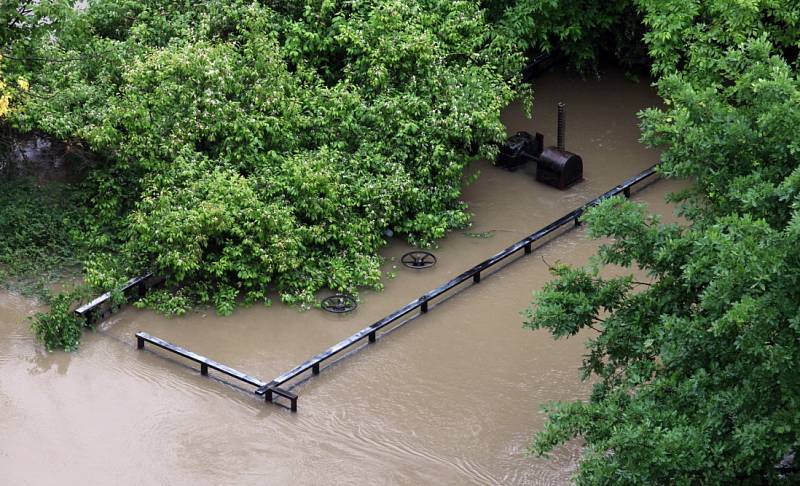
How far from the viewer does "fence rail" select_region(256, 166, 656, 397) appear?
1484cm

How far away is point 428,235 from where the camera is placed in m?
17.9

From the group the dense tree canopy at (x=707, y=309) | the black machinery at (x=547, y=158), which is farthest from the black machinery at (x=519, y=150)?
the dense tree canopy at (x=707, y=309)

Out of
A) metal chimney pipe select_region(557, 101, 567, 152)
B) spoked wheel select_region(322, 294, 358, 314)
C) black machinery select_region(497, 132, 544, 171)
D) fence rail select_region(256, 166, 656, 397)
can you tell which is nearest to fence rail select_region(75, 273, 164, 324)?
spoked wheel select_region(322, 294, 358, 314)

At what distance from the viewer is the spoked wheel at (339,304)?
1638 cm

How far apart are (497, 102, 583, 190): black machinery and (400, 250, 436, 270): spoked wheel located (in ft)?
9.80

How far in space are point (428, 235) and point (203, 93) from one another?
12.5 feet

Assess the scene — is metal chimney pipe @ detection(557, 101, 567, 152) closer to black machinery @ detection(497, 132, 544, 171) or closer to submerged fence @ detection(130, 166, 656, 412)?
black machinery @ detection(497, 132, 544, 171)

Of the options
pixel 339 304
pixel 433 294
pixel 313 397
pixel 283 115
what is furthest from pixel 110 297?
pixel 433 294

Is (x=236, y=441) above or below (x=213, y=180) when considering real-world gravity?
below

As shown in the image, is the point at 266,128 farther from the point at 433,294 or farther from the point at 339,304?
the point at 433,294

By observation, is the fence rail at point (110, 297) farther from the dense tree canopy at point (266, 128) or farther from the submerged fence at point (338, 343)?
the dense tree canopy at point (266, 128)

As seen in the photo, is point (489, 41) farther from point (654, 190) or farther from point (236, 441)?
point (236, 441)

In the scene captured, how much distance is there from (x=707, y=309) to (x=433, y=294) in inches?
246

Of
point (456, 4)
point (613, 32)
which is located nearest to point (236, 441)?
point (456, 4)
